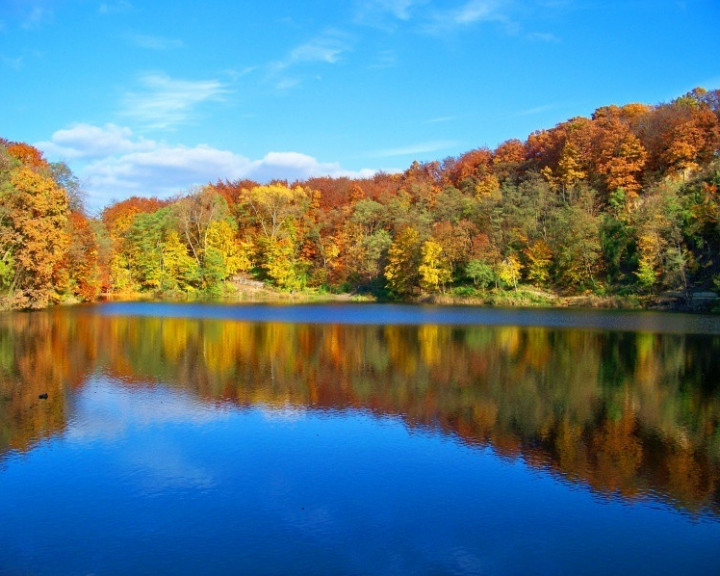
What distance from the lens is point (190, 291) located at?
197 ft

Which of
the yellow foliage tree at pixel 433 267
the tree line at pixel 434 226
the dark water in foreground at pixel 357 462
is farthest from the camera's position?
the yellow foliage tree at pixel 433 267

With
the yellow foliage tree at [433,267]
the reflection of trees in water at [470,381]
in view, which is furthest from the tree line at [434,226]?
the reflection of trees in water at [470,381]

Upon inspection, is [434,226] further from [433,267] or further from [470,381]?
[470,381]

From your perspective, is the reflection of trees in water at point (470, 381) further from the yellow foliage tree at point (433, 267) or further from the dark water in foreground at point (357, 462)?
the yellow foliage tree at point (433, 267)

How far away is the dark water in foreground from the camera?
711 cm

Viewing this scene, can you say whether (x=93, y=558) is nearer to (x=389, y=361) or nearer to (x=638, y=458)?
(x=638, y=458)

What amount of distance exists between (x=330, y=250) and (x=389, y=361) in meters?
43.9

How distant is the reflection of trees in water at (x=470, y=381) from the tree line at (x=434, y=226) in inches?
652

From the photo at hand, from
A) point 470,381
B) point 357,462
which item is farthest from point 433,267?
point 357,462

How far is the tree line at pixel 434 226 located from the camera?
41.4 m

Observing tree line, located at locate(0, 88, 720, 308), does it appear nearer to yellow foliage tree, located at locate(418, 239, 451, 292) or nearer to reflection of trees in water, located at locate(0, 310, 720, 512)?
yellow foliage tree, located at locate(418, 239, 451, 292)

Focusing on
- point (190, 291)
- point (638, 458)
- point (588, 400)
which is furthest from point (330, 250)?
point (638, 458)

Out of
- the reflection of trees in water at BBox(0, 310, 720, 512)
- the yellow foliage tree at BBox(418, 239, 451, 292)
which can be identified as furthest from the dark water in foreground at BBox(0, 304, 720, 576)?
the yellow foliage tree at BBox(418, 239, 451, 292)

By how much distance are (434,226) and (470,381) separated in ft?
131
